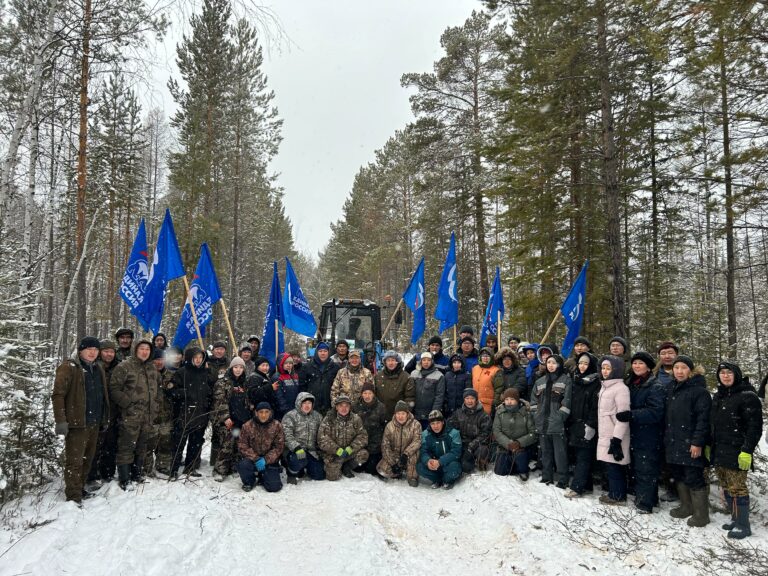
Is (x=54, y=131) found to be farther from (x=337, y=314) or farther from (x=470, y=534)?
(x=470, y=534)

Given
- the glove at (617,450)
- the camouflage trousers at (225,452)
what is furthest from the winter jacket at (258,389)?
the glove at (617,450)

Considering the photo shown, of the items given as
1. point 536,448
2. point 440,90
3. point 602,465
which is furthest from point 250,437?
point 440,90

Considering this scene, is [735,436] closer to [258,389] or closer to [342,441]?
[342,441]

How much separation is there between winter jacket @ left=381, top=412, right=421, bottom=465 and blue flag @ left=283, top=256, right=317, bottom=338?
10.8ft

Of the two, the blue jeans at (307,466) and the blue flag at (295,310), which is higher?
the blue flag at (295,310)

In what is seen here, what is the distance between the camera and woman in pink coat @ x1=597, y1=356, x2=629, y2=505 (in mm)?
6000

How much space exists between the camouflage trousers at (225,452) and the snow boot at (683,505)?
5.84 m

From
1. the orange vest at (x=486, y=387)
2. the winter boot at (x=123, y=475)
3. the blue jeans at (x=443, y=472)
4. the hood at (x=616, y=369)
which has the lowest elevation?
the blue jeans at (x=443, y=472)

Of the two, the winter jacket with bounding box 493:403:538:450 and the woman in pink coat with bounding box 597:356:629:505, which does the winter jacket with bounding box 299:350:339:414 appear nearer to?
the winter jacket with bounding box 493:403:538:450

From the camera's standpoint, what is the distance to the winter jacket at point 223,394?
7.17 meters

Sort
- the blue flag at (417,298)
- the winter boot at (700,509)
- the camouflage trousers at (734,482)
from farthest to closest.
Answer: the blue flag at (417,298), the winter boot at (700,509), the camouflage trousers at (734,482)

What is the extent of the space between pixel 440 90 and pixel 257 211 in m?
13.9

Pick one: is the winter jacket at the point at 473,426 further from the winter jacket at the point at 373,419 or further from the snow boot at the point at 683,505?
Answer: the snow boot at the point at 683,505

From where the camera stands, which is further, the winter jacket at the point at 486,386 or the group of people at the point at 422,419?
the winter jacket at the point at 486,386
